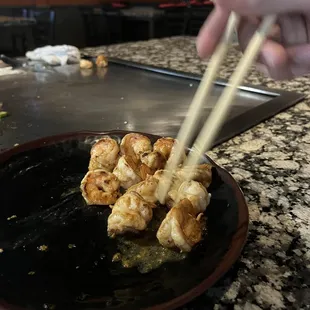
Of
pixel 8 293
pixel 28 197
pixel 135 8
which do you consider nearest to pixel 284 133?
pixel 28 197

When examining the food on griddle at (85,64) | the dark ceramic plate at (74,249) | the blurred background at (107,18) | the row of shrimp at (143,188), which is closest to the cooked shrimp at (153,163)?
the row of shrimp at (143,188)

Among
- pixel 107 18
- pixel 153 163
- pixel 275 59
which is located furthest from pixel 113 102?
pixel 107 18

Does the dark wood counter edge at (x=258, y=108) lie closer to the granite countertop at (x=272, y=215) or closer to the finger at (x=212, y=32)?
the granite countertop at (x=272, y=215)

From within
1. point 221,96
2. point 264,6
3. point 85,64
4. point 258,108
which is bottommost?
point 85,64

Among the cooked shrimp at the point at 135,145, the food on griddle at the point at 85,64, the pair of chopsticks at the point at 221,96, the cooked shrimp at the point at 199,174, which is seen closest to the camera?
the pair of chopsticks at the point at 221,96

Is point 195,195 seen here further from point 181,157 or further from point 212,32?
point 212,32

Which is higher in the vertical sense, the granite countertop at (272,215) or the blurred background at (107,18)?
the granite countertop at (272,215)
